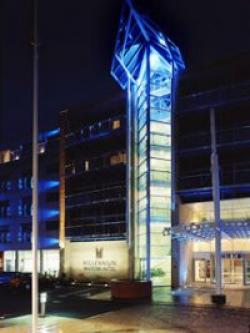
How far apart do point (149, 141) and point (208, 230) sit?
13.0 meters

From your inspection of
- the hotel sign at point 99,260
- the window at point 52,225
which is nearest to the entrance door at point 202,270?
the hotel sign at point 99,260

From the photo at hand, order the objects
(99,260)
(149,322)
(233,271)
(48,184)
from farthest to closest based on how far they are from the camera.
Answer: (48,184) → (99,260) → (233,271) → (149,322)

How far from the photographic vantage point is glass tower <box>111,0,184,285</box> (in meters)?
48.2

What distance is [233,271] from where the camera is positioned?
44156 mm

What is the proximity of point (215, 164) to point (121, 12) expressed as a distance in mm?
24541

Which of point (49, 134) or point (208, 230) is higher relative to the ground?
point (49, 134)

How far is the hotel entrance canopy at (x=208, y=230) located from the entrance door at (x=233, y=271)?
2.44m

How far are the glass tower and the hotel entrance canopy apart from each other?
197 inches

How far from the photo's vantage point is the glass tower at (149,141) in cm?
4819

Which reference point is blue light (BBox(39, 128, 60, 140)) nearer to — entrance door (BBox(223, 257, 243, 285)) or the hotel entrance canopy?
the hotel entrance canopy

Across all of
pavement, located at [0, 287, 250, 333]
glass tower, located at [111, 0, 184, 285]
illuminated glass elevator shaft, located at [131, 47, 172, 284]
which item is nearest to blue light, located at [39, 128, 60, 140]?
glass tower, located at [111, 0, 184, 285]

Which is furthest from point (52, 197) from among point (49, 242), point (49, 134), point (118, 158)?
point (118, 158)

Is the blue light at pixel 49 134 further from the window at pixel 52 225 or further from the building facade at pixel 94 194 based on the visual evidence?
the window at pixel 52 225

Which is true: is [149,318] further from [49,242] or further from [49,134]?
[49,134]
